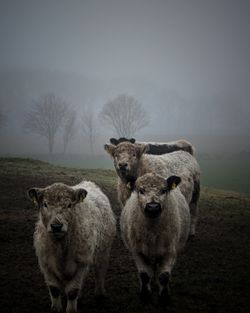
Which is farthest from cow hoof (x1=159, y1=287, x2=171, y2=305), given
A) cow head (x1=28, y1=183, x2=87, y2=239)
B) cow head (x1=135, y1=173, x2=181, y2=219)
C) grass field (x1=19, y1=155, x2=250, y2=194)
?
grass field (x1=19, y1=155, x2=250, y2=194)

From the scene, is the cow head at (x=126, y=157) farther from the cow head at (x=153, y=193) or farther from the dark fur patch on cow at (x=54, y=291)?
the dark fur patch on cow at (x=54, y=291)

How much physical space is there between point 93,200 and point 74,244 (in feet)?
5.61

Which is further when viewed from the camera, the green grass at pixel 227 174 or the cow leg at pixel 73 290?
the green grass at pixel 227 174

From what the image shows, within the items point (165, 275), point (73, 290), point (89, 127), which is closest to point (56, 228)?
point (73, 290)

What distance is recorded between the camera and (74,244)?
6844mm

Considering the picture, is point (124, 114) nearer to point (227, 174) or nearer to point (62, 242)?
point (227, 174)

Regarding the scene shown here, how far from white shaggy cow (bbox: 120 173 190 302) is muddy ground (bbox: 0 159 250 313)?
0.64 m

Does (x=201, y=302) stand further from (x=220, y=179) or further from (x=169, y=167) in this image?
(x=220, y=179)

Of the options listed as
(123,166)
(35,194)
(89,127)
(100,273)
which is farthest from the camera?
(89,127)

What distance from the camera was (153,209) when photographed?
7293 mm

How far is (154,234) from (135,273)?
100 inches

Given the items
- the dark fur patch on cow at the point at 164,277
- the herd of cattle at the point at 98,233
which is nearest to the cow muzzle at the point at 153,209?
the herd of cattle at the point at 98,233

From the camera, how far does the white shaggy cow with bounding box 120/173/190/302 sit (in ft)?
24.5

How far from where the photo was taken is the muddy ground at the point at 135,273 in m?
7.67
